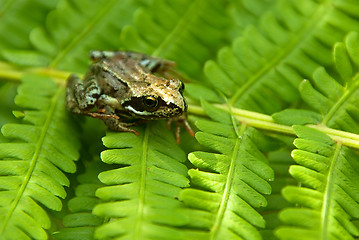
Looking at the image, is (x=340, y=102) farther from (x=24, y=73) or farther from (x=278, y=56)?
(x=24, y=73)

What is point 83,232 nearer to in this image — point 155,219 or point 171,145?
point 155,219

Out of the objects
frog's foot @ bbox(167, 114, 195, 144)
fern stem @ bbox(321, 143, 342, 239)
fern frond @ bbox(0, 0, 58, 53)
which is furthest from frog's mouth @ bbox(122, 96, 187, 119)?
fern frond @ bbox(0, 0, 58, 53)

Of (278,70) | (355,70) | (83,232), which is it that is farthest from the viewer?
(355,70)

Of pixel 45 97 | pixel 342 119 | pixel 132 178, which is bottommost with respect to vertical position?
pixel 132 178

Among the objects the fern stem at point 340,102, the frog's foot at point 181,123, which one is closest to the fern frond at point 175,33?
the frog's foot at point 181,123

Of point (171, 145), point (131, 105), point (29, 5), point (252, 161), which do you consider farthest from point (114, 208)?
point (29, 5)

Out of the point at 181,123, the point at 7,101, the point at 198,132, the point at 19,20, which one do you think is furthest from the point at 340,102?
the point at 19,20

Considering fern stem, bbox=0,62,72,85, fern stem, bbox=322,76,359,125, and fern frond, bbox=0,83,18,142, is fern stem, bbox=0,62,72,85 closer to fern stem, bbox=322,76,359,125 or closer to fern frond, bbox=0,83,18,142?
fern frond, bbox=0,83,18,142
